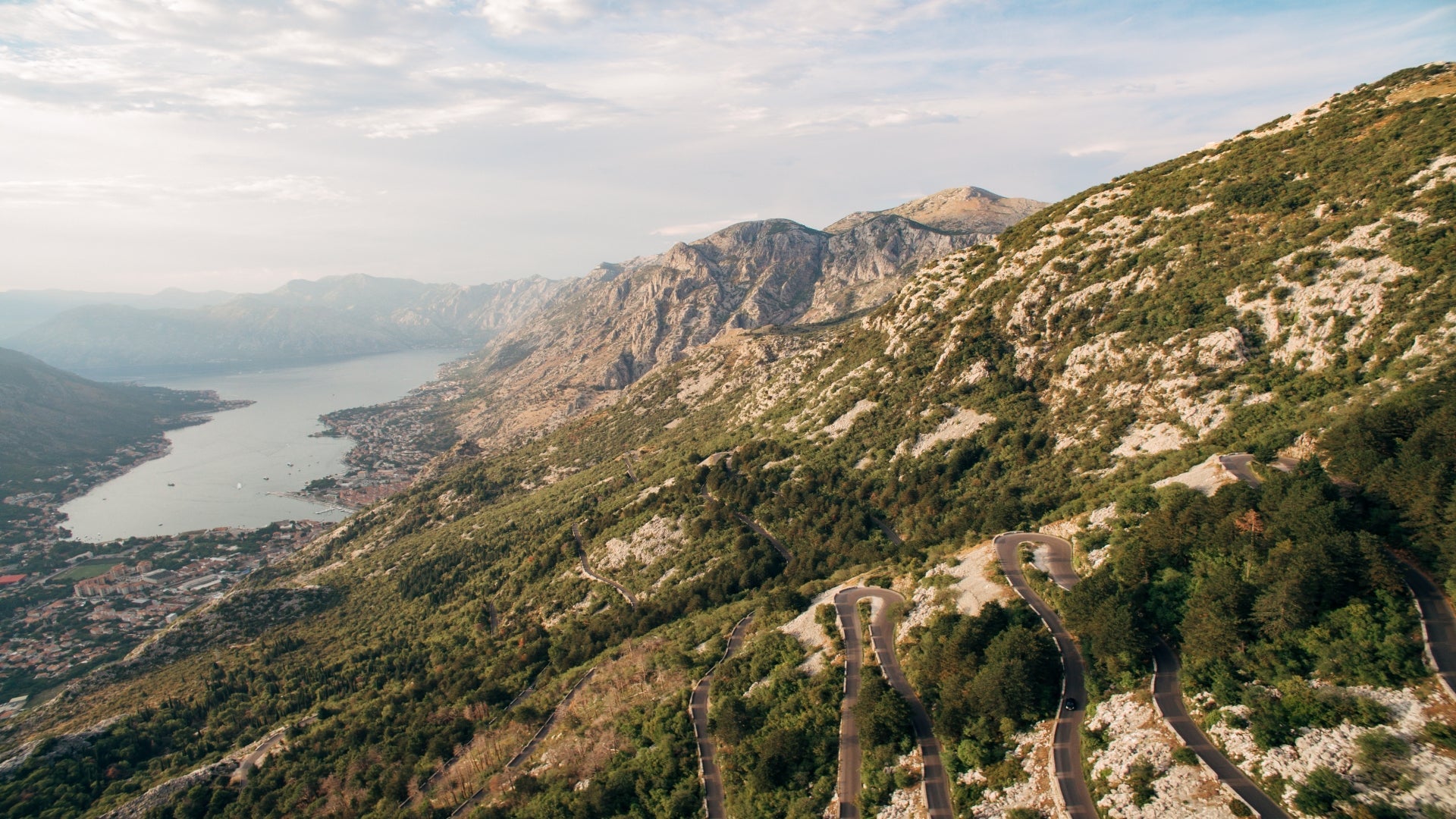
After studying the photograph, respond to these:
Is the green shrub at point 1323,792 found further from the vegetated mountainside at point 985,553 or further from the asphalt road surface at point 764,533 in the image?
the asphalt road surface at point 764,533

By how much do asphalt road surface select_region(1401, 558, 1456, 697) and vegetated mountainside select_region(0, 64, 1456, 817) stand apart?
0.41 meters

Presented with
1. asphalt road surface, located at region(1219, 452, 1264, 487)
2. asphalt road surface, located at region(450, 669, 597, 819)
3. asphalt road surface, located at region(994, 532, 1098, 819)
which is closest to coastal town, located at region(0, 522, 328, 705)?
asphalt road surface, located at region(450, 669, 597, 819)

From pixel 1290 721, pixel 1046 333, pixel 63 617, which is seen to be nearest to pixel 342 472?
pixel 63 617

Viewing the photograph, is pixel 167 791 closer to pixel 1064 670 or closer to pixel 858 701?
pixel 858 701

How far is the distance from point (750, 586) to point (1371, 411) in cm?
3942

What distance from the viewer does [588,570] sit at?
66500 millimetres

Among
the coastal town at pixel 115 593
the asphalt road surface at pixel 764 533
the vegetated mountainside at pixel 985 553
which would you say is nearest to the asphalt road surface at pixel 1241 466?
the vegetated mountainside at pixel 985 553

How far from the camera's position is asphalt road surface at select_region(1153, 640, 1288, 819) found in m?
16.6

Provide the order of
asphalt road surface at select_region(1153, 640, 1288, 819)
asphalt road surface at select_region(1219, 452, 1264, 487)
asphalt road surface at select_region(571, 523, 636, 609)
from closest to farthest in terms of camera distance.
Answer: asphalt road surface at select_region(1153, 640, 1288, 819) < asphalt road surface at select_region(1219, 452, 1264, 487) < asphalt road surface at select_region(571, 523, 636, 609)

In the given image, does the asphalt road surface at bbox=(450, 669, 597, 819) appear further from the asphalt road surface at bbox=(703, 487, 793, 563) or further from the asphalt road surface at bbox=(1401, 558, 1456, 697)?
the asphalt road surface at bbox=(1401, 558, 1456, 697)

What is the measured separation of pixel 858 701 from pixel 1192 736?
496 inches

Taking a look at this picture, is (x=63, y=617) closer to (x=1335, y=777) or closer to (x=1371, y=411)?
(x=1335, y=777)

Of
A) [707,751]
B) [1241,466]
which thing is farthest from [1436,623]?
[707,751]

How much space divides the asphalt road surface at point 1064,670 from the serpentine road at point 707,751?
13732 mm
